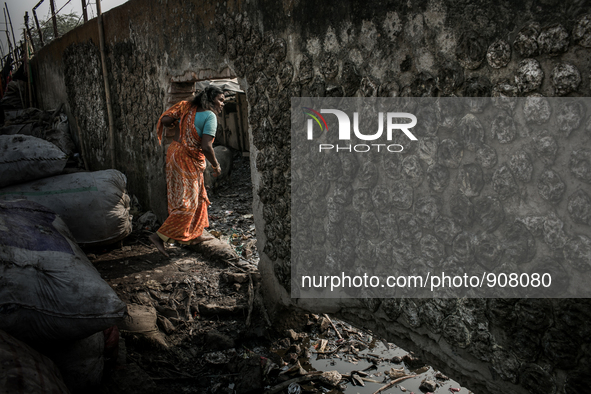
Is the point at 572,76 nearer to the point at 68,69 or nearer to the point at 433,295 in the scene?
the point at 433,295

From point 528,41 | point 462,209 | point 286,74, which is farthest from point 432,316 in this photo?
point 286,74

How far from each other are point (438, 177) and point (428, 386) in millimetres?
1452

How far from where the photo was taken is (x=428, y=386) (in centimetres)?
256

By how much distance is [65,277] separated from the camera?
202 cm

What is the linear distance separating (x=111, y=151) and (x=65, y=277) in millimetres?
4305

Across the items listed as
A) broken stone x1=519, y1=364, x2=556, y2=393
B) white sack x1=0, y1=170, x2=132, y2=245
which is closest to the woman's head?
white sack x1=0, y1=170, x2=132, y2=245

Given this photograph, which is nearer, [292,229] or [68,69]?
[292,229]

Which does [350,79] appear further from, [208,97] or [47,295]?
[208,97]

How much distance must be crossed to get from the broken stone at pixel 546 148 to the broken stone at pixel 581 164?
59 mm

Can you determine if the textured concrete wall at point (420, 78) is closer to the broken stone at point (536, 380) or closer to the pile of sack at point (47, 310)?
the broken stone at point (536, 380)

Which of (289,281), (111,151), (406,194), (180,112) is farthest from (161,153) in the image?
(406,194)

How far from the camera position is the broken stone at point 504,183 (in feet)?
5.18

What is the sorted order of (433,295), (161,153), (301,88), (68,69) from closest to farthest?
(433,295) → (301,88) → (161,153) → (68,69)

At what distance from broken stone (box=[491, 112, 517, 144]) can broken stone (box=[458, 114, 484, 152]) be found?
0.05m
